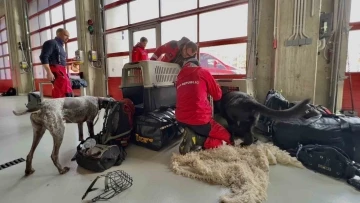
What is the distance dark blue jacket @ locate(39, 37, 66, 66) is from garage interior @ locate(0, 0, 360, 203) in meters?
1.10

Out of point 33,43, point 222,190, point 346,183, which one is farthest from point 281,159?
point 33,43

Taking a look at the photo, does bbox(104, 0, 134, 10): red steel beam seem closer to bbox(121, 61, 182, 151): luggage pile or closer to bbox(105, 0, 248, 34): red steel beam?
bbox(105, 0, 248, 34): red steel beam

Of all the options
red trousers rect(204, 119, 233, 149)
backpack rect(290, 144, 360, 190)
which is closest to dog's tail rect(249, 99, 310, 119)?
backpack rect(290, 144, 360, 190)

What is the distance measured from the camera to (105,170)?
5.91 feet

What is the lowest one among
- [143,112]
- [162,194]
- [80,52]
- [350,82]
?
[162,194]

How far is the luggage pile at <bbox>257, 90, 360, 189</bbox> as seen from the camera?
155 cm

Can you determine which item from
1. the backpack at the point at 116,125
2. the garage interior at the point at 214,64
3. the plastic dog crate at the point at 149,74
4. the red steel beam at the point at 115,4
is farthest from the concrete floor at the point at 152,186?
the red steel beam at the point at 115,4

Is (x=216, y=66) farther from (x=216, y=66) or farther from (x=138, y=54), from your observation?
(x=138, y=54)

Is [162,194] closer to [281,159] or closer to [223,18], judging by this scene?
[281,159]

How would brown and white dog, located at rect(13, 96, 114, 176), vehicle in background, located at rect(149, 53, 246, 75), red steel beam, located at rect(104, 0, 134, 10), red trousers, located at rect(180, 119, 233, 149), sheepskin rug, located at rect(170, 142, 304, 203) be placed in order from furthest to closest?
red steel beam, located at rect(104, 0, 134, 10), vehicle in background, located at rect(149, 53, 246, 75), red trousers, located at rect(180, 119, 233, 149), brown and white dog, located at rect(13, 96, 114, 176), sheepskin rug, located at rect(170, 142, 304, 203)

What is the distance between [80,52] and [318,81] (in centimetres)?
610

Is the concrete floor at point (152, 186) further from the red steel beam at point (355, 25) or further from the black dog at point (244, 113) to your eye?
the red steel beam at point (355, 25)

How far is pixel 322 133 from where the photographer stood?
6.23ft

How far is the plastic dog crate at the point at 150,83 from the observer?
2.39 meters
